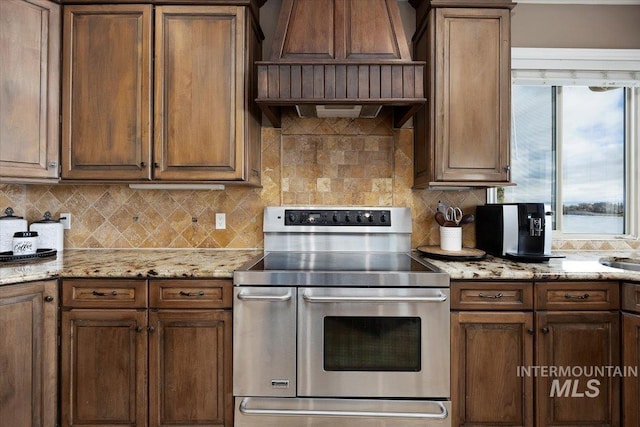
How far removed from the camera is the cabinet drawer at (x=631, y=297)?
154 centimetres

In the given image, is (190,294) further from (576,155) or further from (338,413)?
(576,155)

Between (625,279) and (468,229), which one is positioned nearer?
(625,279)

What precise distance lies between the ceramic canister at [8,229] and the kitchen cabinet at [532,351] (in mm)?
2344

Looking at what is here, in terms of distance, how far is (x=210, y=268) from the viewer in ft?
5.50

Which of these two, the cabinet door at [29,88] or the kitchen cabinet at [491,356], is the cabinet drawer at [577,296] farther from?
the cabinet door at [29,88]

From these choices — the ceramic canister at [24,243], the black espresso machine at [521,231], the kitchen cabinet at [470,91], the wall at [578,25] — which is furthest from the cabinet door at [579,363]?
the ceramic canister at [24,243]

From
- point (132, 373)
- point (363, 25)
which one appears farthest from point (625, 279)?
point (132, 373)

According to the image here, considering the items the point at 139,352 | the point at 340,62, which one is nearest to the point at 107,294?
the point at 139,352

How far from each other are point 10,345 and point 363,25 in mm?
2245

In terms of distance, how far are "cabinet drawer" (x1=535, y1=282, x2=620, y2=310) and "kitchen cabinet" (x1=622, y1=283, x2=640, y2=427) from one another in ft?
0.13

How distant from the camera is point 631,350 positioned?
61.5 inches

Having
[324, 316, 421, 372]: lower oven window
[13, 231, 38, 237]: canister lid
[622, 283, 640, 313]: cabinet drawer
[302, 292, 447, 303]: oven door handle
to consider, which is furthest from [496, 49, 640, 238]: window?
[13, 231, 38, 237]: canister lid

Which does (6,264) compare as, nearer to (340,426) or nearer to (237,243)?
(237,243)

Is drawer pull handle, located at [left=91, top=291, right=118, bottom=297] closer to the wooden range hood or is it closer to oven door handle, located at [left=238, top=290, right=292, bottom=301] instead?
oven door handle, located at [left=238, top=290, right=292, bottom=301]
